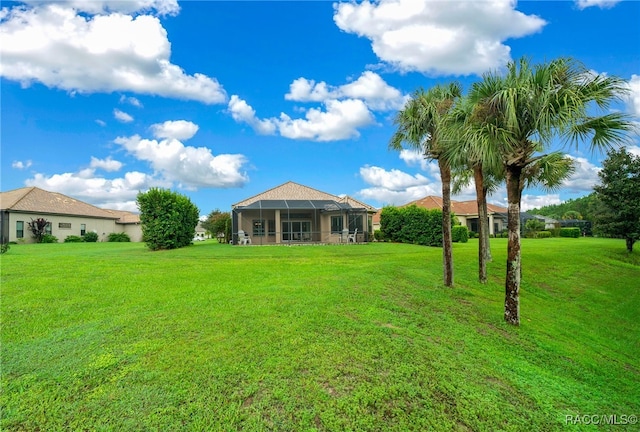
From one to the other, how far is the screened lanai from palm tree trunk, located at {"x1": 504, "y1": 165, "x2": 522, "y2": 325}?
1832cm

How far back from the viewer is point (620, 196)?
2145 centimetres

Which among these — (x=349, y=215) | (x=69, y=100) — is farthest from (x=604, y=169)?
(x=69, y=100)

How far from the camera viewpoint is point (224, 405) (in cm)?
354

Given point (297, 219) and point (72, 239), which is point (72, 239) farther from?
Answer: point (297, 219)

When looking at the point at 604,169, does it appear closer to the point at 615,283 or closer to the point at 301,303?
the point at 615,283

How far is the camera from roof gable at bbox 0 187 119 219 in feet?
97.5

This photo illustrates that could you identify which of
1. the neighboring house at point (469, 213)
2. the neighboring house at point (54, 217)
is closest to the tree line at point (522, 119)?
the neighboring house at point (469, 213)

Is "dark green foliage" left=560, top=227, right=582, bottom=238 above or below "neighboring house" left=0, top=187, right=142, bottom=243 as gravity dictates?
below

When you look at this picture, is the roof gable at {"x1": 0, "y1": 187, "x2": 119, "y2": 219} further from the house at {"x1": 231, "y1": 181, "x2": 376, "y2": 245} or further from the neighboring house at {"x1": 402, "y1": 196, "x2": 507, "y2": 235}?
the neighboring house at {"x1": 402, "y1": 196, "x2": 507, "y2": 235}

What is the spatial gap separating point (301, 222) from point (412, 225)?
9.64 m

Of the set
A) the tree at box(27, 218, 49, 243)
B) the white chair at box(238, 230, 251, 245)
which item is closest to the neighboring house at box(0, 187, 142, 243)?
the tree at box(27, 218, 49, 243)

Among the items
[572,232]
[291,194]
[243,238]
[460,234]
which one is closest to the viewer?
[243,238]

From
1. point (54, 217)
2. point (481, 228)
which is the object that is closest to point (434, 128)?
point (481, 228)

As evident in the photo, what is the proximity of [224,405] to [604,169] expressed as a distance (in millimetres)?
28315
